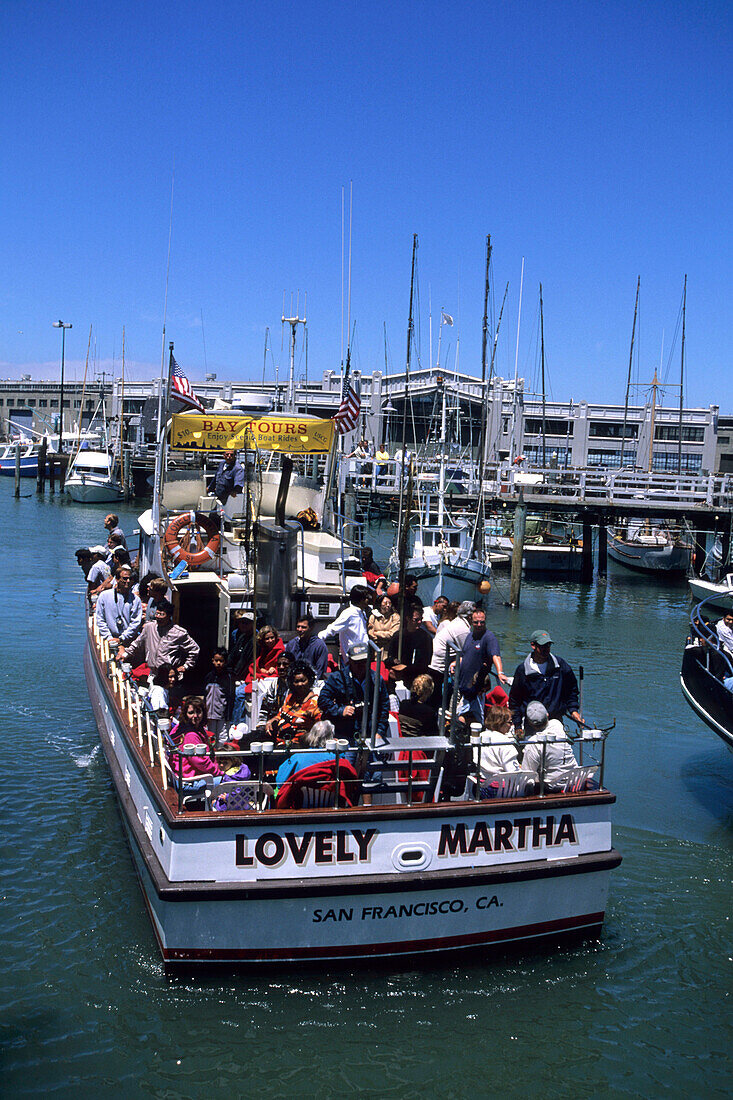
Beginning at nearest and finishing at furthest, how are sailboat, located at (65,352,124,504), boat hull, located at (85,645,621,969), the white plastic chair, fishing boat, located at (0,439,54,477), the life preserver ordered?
boat hull, located at (85,645,621,969) → the white plastic chair → the life preserver → sailboat, located at (65,352,124,504) → fishing boat, located at (0,439,54,477)

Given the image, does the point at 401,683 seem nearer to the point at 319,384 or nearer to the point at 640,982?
the point at 640,982

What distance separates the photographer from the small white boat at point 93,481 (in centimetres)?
6562

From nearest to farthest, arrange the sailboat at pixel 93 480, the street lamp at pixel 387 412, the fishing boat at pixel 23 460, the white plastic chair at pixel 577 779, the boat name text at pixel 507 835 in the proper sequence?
the boat name text at pixel 507 835, the white plastic chair at pixel 577 779, the sailboat at pixel 93 480, the street lamp at pixel 387 412, the fishing boat at pixel 23 460

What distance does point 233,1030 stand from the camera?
271 inches

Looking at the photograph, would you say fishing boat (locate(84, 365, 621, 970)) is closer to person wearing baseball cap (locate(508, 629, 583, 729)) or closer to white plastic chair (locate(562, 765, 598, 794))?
white plastic chair (locate(562, 765, 598, 794))

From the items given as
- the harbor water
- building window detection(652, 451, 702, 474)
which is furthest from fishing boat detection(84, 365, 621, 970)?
building window detection(652, 451, 702, 474)

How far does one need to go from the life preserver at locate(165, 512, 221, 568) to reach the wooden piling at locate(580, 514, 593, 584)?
2888 centimetres

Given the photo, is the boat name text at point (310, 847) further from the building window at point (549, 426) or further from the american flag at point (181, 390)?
the building window at point (549, 426)

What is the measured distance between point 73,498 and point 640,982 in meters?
63.2

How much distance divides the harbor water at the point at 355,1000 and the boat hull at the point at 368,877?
32 centimetres

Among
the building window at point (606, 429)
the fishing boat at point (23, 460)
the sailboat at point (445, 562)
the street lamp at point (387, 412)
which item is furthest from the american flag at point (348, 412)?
the fishing boat at point (23, 460)

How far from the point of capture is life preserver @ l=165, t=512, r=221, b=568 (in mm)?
11344

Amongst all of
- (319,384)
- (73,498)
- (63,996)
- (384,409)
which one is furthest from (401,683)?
(319,384)

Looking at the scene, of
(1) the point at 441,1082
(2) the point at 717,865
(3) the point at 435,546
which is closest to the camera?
(1) the point at 441,1082
